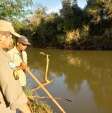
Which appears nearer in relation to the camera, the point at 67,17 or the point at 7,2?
the point at 7,2

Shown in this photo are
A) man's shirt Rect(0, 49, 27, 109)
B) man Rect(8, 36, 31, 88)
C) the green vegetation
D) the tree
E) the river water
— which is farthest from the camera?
the green vegetation

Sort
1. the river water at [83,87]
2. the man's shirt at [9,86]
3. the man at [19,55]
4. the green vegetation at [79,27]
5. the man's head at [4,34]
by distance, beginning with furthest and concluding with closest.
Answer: the green vegetation at [79,27] → the river water at [83,87] → the man at [19,55] → the man's head at [4,34] → the man's shirt at [9,86]

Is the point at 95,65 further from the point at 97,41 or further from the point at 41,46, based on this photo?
the point at 41,46

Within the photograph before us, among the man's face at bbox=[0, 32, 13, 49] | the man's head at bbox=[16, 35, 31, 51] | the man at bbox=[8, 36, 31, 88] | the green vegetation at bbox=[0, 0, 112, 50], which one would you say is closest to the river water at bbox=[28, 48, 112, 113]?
the man at bbox=[8, 36, 31, 88]

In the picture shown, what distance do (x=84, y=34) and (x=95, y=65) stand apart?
48.9ft

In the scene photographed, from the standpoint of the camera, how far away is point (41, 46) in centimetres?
4431

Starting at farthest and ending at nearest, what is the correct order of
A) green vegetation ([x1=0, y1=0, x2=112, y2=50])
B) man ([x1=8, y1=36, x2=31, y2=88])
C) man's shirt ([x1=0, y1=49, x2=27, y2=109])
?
green vegetation ([x1=0, y1=0, x2=112, y2=50]) < man ([x1=8, y1=36, x2=31, y2=88]) < man's shirt ([x1=0, y1=49, x2=27, y2=109])

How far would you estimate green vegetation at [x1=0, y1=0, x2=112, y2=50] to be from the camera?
3500 cm

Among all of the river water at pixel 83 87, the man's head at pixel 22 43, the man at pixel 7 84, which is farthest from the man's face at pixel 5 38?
the river water at pixel 83 87

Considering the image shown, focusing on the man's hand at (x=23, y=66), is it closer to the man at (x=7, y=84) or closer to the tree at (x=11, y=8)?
the man at (x=7, y=84)

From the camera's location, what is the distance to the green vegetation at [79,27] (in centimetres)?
3500

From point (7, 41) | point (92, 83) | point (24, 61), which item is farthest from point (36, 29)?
point (7, 41)

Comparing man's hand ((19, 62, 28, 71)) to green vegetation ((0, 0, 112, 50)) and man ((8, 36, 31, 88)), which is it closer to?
man ((8, 36, 31, 88))

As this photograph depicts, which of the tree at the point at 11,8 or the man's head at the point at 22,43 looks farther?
the tree at the point at 11,8
